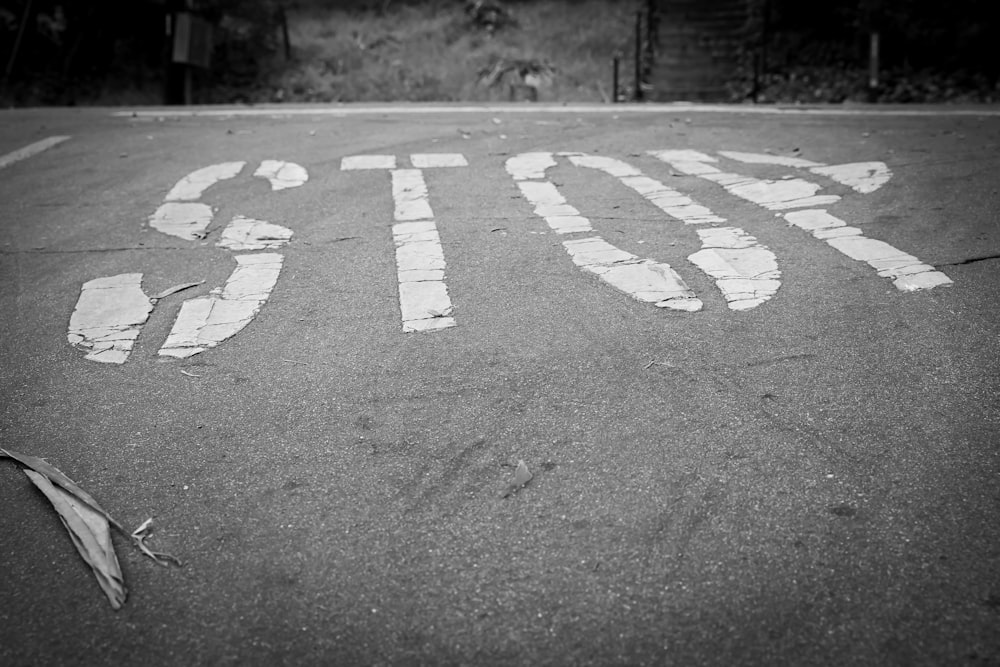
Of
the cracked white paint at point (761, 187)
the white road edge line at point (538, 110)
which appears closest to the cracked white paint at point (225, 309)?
the cracked white paint at point (761, 187)

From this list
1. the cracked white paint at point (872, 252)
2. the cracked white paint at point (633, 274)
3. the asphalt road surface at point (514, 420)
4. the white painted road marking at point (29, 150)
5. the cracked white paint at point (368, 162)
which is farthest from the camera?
the white painted road marking at point (29, 150)

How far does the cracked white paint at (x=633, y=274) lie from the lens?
4.06 meters

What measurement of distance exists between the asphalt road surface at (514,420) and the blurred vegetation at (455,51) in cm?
1004

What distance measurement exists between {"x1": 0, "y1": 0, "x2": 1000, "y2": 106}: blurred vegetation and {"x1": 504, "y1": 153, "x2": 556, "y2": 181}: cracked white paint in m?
8.95

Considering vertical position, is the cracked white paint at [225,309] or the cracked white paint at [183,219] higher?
the cracked white paint at [183,219]

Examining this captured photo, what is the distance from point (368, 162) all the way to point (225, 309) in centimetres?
343

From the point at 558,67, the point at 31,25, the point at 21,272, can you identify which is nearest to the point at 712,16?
the point at 558,67

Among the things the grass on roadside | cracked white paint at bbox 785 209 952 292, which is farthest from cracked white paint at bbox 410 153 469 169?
the grass on roadside

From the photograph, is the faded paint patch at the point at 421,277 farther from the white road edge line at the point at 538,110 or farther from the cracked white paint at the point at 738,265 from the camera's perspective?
the white road edge line at the point at 538,110

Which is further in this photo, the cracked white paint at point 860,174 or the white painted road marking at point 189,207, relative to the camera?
the cracked white paint at point 860,174

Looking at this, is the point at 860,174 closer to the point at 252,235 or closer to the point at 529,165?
the point at 529,165

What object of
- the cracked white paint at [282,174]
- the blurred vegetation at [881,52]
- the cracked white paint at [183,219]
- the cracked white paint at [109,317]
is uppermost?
the blurred vegetation at [881,52]

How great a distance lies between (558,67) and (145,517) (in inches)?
683

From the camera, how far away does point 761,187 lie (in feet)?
20.1
